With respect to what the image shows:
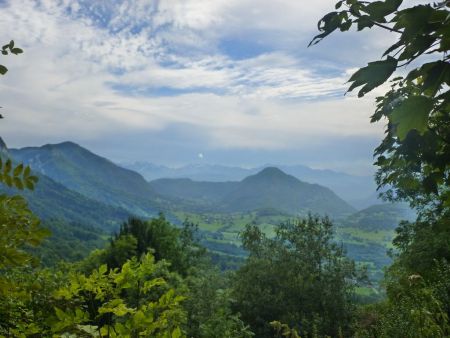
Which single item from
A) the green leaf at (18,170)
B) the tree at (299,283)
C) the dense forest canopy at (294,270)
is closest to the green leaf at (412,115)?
the dense forest canopy at (294,270)

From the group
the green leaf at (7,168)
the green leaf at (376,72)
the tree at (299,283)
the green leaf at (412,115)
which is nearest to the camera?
the green leaf at (412,115)

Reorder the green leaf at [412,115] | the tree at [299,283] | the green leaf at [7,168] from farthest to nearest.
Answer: the tree at [299,283] → the green leaf at [7,168] → the green leaf at [412,115]

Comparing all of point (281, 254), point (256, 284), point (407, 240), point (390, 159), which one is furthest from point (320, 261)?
point (390, 159)

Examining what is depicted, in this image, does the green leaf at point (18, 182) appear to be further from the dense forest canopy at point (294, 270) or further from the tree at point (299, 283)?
the tree at point (299, 283)

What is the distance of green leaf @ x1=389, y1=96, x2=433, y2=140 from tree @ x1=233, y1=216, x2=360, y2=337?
26.7m

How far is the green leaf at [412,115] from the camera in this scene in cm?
156

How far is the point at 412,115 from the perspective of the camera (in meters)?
1.58

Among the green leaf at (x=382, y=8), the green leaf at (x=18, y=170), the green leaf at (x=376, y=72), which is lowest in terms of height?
the green leaf at (x=18, y=170)

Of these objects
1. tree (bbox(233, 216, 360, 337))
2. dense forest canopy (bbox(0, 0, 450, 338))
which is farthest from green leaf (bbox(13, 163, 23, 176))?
tree (bbox(233, 216, 360, 337))

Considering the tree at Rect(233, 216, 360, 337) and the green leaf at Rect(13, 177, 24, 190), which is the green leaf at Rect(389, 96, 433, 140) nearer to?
the green leaf at Rect(13, 177, 24, 190)

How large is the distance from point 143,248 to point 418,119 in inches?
1661

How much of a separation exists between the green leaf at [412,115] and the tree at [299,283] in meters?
26.7

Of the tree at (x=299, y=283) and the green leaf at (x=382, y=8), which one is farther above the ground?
the green leaf at (x=382, y=8)

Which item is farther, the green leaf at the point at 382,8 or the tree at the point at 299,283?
the tree at the point at 299,283
